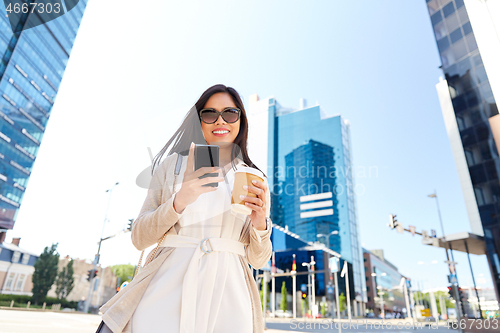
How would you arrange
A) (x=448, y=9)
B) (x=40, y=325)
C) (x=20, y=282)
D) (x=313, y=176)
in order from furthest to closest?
1. (x=313, y=176)
2. (x=20, y=282)
3. (x=448, y=9)
4. (x=40, y=325)

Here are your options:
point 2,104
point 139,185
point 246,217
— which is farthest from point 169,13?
point 2,104

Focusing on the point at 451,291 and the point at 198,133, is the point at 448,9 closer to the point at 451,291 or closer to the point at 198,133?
the point at 451,291

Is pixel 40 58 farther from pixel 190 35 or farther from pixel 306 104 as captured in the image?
pixel 306 104

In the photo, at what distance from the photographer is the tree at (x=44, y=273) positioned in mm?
26234

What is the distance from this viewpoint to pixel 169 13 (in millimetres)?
3518

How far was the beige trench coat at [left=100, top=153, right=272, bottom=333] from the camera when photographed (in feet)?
2.93

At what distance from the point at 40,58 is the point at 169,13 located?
43.7 metres

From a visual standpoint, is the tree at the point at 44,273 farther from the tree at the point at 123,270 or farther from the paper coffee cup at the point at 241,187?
the paper coffee cup at the point at 241,187

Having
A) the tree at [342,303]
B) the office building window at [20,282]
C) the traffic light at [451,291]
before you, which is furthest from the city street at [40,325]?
the tree at [342,303]

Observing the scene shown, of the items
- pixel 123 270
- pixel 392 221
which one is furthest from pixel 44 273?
pixel 392 221

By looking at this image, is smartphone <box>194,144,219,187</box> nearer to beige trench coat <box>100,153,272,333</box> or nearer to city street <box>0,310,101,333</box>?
beige trench coat <box>100,153,272,333</box>

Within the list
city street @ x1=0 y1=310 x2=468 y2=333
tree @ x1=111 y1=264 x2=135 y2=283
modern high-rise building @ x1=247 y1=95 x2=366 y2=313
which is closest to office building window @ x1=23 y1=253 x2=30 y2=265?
city street @ x1=0 y1=310 x2=468 y2=333

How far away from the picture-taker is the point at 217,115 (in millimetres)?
1328

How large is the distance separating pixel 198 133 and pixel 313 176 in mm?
51768
